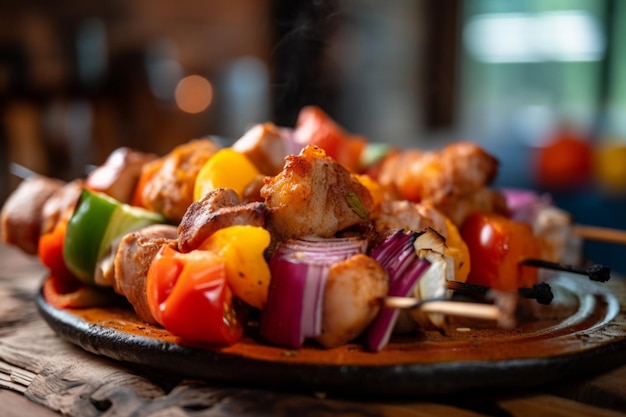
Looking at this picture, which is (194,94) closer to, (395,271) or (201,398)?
(395,271)

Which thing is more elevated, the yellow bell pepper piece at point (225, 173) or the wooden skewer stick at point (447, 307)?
the yellow bell pepper piece at point (225, 173)

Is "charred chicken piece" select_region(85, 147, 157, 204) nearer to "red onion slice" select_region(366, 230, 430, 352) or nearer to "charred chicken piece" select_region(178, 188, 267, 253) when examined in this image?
"charred chicken piece" select_region(178, 188, 267, 253)

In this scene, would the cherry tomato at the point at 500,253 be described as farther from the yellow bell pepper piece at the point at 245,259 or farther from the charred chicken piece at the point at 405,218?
the yellow bell pepper piece at the point at 245,259

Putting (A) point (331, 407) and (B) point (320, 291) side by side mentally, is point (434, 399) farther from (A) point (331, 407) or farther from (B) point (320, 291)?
(B) point (320, 291)

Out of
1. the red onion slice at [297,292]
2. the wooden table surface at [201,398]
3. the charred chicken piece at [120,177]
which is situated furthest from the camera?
the charred chicken piece at [120,177]

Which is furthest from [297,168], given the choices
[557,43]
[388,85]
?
[557,43]

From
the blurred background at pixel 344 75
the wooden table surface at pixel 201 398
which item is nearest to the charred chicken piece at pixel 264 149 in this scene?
the wooden table surface at pixel 201 398

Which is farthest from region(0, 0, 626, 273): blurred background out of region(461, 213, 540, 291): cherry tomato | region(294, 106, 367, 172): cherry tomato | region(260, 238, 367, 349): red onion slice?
region(260, 238, 367, 349): red onion slice
